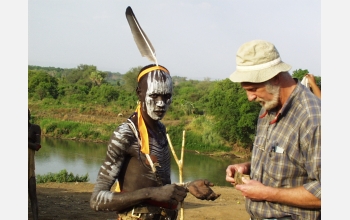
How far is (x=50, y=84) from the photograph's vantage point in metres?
44.4

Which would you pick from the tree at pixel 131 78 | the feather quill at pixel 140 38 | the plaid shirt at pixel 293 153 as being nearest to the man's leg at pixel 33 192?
the feather quill at pixel 140 38

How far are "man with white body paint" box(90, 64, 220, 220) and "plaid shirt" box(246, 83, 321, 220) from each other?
0.35m

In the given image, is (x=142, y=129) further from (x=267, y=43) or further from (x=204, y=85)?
(x=204, y=85)

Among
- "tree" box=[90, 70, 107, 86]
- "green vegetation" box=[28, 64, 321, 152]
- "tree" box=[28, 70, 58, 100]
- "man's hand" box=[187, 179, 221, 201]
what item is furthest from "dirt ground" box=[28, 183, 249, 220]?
"tree" box=[90, 70, 107, 86]

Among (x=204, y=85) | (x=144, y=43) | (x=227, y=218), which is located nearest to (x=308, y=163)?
(x=144, y=43)

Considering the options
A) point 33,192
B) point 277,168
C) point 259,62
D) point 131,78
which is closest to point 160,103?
point 259,62

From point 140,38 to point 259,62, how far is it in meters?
1.12

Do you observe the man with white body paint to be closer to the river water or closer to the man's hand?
the man's hand

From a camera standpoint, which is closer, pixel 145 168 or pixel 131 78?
pixel 145 168

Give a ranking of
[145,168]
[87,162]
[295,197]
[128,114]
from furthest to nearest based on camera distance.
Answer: [128,114], [87,162], [145,168], [295,197]

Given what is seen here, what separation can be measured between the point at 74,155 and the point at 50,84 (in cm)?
2047

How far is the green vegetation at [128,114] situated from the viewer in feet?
94.3

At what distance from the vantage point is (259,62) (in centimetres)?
255

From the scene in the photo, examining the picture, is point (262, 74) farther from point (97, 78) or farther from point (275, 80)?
point (97, 78)
